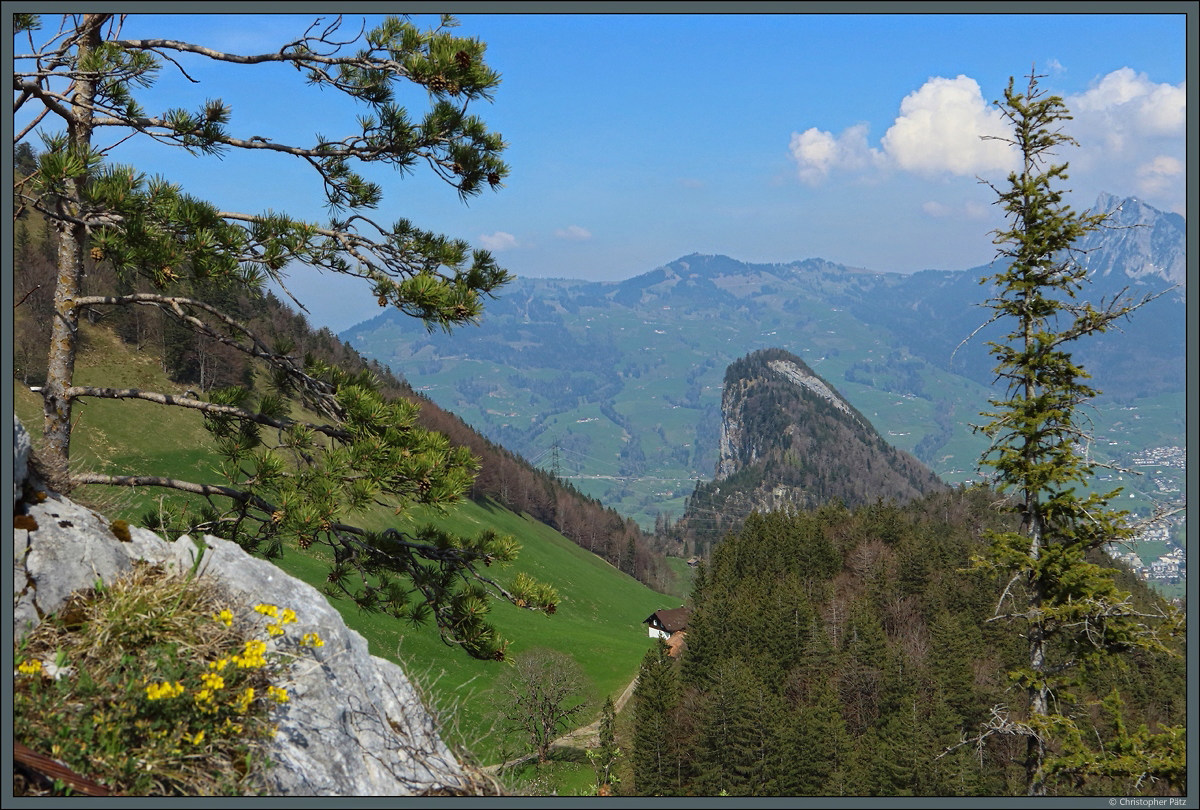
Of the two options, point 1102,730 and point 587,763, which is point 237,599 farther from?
point 1102,730

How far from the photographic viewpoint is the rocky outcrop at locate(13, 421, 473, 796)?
18.2ft

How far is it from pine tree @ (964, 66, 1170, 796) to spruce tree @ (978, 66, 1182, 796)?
0.09 feet

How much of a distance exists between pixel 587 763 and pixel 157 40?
55.2m

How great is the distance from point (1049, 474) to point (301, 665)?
15.9 metres

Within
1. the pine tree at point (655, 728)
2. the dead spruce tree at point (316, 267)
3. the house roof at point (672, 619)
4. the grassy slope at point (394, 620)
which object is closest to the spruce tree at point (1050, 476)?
the dead spruce tree at point (316, 267)

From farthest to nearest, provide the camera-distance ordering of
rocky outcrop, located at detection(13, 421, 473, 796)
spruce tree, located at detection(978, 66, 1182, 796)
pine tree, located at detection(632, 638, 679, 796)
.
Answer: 1. pine tree, located at detection(632, 638, 679, 796)
2. spruce tree, located at detection(978, 66, 1182, 796)
3. rocky outcrop, located at detection(13, 421, 473, 796)

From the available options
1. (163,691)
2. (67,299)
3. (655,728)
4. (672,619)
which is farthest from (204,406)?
(672,619)

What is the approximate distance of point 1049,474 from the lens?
1623 centimetres

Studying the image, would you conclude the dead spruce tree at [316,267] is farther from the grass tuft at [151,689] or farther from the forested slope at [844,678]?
the forested slope at [844,678]

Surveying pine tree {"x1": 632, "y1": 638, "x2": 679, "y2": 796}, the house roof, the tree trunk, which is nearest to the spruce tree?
the tree trunk

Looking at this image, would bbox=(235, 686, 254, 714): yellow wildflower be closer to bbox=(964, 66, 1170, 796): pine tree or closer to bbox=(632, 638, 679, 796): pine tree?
bbox=(964, 66, 1170, 796): pine tree

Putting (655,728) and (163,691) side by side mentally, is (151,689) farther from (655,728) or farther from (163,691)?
(655,728)

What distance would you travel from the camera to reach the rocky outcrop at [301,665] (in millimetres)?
5539

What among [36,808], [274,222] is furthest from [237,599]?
[274,222]
